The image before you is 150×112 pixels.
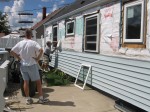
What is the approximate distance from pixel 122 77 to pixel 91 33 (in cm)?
273

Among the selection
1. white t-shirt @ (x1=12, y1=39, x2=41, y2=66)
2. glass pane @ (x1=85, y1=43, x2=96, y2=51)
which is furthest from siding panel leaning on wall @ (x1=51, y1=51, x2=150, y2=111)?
white t-shirt @ (x1=12, y1=39, x2=41, y2=66)

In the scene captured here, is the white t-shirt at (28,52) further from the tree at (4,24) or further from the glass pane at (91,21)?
the tree at (4,24)

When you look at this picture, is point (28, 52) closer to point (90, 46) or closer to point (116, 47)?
point (116, 47)

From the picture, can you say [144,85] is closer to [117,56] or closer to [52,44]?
[117,56]

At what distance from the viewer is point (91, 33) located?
29.5 feet

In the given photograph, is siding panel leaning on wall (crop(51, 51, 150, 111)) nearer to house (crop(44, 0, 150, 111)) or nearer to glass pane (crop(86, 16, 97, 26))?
house (crop(44, 0, 150, 111))

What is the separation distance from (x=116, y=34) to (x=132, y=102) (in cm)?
186

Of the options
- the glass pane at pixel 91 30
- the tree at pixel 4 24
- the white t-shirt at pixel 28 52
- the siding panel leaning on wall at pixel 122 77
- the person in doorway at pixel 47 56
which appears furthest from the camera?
the tree at pixel 4 24

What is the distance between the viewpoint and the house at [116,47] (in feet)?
19.1

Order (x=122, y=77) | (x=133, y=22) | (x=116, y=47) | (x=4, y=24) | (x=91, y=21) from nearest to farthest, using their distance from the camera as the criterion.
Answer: (x=133, y=22) < (x=122, y=77) < (x=116, y=47) < (x=91, y=21) < (x=4, y=24)

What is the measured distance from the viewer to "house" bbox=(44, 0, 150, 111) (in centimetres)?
582

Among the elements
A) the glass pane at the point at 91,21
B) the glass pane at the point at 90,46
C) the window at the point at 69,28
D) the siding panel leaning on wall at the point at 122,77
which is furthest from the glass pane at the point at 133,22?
the window at the point at 69,28

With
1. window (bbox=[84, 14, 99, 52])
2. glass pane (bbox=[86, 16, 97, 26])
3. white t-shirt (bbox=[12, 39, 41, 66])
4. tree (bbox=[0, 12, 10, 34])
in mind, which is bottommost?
white t-shirt (bbox=[12, 39, 41, 66])

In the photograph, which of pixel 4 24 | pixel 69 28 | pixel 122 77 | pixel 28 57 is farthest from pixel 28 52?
pixel 4 24
